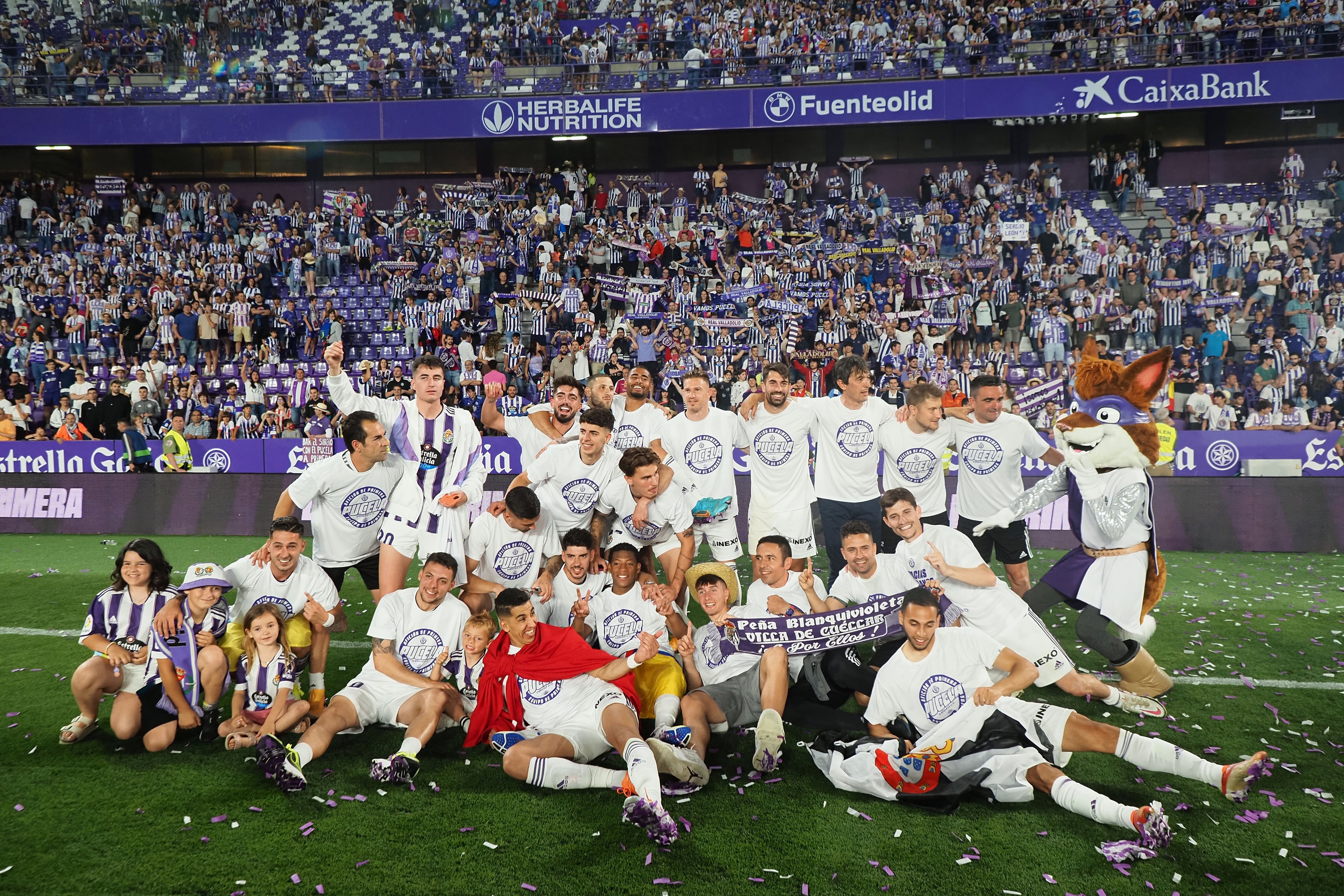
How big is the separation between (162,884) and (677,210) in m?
19.9

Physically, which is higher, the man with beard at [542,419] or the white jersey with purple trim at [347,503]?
the man with beard at [542,419]

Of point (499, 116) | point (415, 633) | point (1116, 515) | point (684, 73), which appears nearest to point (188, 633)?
point (415, 633)

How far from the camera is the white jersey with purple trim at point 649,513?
679 centimetres

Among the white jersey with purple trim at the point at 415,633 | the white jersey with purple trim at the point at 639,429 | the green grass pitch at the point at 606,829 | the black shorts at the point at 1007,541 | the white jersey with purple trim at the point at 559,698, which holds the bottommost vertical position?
the green grass pitch at the point at 606,829

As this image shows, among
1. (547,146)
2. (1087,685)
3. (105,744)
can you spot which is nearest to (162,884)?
(105,744)

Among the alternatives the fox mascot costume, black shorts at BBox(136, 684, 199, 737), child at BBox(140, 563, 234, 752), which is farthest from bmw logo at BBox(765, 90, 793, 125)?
black shorts at BBox(136, 684, 199, 737)

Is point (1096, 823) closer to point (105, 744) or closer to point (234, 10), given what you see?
point (105, 744)

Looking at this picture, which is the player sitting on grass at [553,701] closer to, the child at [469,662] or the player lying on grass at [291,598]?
the child at [469,662]

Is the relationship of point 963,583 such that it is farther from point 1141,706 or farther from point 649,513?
point 649,513

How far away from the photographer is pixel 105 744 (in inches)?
217

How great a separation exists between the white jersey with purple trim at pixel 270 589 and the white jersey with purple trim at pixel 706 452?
9.22ft

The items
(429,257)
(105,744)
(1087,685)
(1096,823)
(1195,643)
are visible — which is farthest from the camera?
(429,257)

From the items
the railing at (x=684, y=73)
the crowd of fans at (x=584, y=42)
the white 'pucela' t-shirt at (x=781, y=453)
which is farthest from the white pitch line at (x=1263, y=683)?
the crowd of fans at (x=584, y=42)

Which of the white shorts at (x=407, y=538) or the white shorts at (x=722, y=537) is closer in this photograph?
the white shorts at (x=407, y=538)
